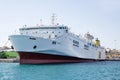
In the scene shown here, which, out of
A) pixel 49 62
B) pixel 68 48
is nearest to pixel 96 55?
pixel 68 48

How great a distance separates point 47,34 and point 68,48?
535cm

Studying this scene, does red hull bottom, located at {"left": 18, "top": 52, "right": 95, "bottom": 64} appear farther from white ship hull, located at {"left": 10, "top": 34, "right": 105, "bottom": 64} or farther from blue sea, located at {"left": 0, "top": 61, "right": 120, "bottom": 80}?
blue sea, located at {"left": 0, "top": 61, "right": 120, "bottom": 80}

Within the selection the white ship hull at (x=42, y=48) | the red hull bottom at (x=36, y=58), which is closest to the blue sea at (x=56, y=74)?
the red hull bottom at (x=36, y=58)

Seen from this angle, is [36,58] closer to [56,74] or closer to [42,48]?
[42,48]

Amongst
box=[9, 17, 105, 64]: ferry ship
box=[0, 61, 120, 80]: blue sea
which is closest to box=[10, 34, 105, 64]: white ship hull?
box=[9, 17, 105, 64]: ferry ship

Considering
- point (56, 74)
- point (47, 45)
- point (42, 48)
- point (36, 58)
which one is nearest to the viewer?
point (56, 74)

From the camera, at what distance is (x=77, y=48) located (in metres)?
63.5

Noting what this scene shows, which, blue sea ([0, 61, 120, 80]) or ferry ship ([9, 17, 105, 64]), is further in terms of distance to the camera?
ferry ship ([9, 17, 105, 64])

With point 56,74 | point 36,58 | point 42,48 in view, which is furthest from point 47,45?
point 56,74

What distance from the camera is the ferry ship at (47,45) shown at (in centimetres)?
5019

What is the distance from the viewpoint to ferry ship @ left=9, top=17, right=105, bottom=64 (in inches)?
1976

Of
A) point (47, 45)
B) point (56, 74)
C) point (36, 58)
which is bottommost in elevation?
point (56, 74)

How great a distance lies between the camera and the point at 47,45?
5138 cm

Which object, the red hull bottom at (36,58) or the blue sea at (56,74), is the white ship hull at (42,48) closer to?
the red hull bottom at (36,58)
